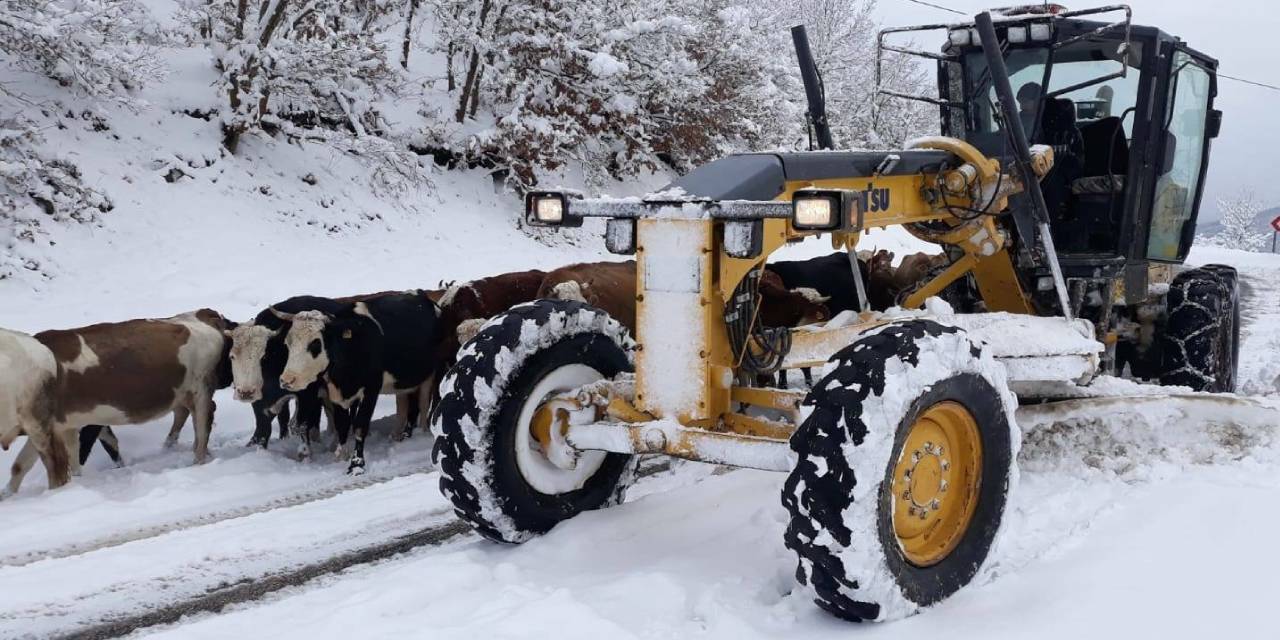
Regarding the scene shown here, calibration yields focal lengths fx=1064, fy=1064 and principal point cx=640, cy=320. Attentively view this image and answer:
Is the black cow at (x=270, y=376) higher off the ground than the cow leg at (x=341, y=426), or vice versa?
the black cow at (x=270, y=376)

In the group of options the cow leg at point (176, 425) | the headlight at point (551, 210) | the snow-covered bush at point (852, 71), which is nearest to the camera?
the headlight at point (551, 210)

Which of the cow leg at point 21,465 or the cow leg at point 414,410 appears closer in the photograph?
the cow leg at point 21,465

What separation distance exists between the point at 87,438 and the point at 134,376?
689mm

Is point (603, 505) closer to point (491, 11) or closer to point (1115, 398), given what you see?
point (1115, 398)

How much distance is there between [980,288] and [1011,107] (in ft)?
5.39

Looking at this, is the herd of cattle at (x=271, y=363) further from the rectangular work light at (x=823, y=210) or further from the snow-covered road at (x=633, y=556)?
the rectangular work light at (x=823, y=210)

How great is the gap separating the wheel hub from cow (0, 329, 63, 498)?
5.53 m

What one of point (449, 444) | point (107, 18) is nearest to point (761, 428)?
point (449, 444)

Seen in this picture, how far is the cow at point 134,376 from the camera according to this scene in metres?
7.10

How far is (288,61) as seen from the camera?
43.3 feet

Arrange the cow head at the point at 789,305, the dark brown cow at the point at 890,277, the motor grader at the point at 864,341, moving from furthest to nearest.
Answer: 1. the dark brown cow at the point at 890,277
2. the cow head at the point at 789,305
3. the motor grader at the point at 864,341

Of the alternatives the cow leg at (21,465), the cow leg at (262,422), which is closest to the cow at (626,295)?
the cow leg at (262,422)

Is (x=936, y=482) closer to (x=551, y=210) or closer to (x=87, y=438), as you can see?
(x=551, y=210)

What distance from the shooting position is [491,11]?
17.0 m
